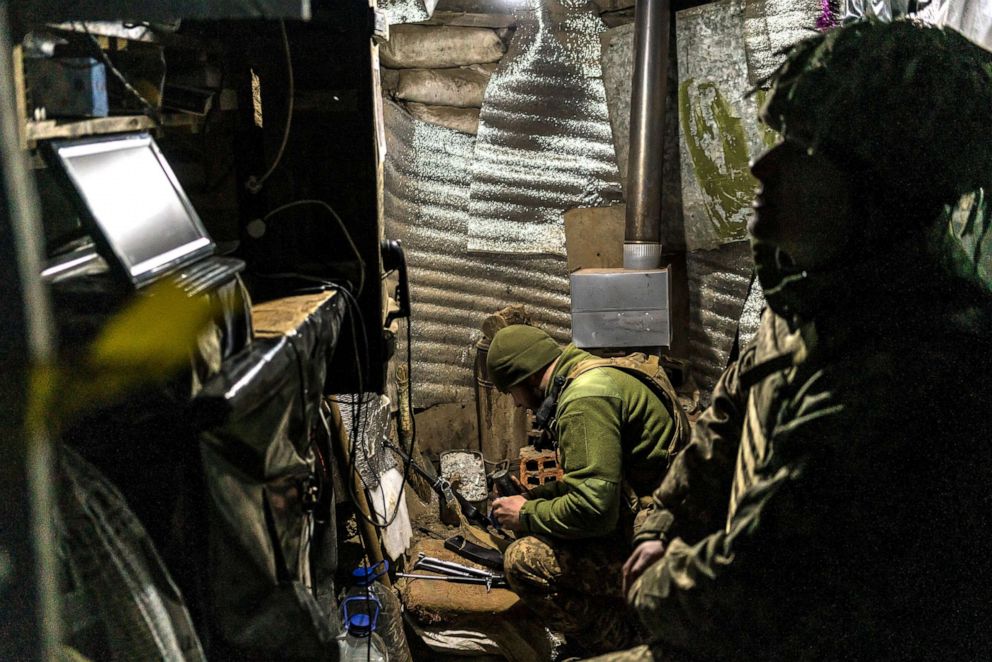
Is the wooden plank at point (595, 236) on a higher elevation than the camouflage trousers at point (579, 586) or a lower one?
higher

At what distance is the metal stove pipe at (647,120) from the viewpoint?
181 inches

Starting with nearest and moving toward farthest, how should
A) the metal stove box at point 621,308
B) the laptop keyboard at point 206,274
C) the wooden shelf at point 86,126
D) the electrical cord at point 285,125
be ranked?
1. the wooden shelf at point 86,126
2. the laptop keyboard at point 206,274
3. the electrical cord at point 285,125
4. the metal stove box at point 621,308

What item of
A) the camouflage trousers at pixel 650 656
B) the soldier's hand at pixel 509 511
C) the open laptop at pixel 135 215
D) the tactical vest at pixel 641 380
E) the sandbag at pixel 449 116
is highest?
the sandbag at pixel 449 116

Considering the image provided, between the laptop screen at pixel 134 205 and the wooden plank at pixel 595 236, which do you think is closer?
the laptop screen at pixel 134 205

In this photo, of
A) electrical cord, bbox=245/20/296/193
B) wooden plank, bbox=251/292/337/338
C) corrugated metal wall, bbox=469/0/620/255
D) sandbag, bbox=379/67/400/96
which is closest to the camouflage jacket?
wooden plank, bbox=251/292/337/338

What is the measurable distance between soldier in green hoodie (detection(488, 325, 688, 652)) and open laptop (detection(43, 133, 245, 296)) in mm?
1886

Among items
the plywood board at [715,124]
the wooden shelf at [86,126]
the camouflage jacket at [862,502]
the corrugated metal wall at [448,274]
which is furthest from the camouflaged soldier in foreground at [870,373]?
the corrugated metal wall at [448,274]

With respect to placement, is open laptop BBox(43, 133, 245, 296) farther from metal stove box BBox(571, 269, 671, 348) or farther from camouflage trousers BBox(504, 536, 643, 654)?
metal stove box BBox(571, 269, 671, 348)

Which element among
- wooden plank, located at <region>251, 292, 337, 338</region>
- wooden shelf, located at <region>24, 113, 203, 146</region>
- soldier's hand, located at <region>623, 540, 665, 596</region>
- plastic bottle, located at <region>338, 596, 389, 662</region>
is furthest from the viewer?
plastic bottle, located at <region>338, 596, 389, 662</region>

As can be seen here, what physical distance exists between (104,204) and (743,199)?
411 cm

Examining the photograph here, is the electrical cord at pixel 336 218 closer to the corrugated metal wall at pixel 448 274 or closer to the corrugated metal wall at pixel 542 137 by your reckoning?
the corrugated metal wall at pixel 448 274

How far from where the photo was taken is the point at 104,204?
120cm

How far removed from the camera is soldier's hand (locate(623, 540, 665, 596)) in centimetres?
228

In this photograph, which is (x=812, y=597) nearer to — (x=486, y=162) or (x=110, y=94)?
(x=110, y=94)
